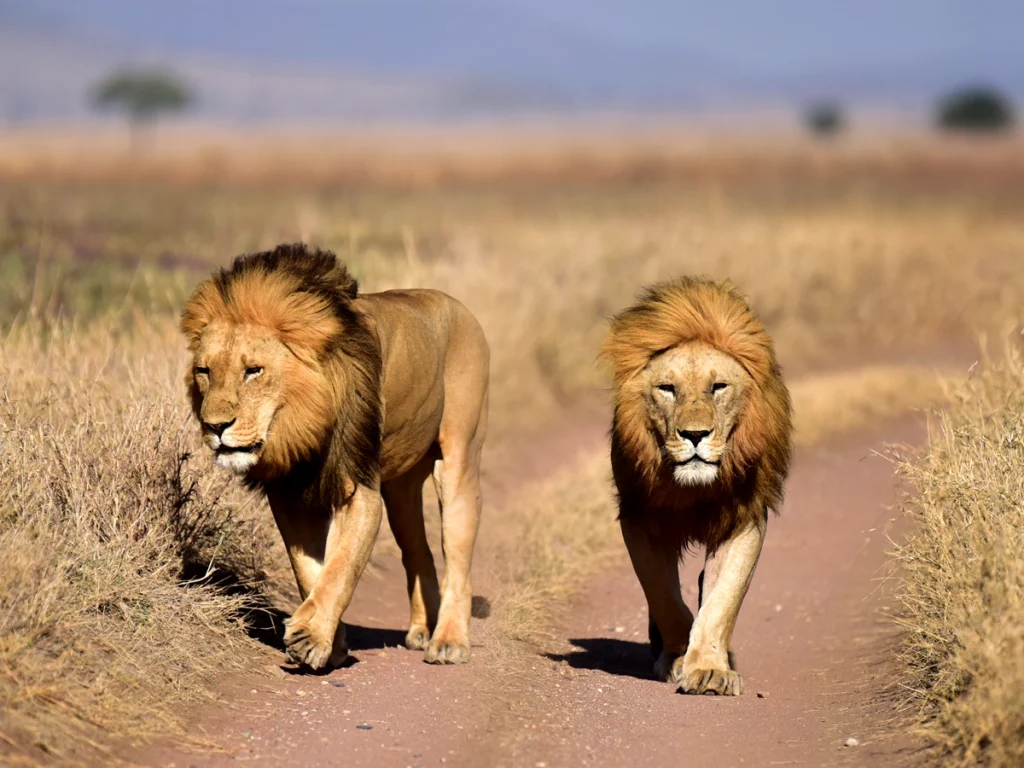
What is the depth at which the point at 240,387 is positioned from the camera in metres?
5.45

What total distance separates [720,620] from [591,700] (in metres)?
0.54

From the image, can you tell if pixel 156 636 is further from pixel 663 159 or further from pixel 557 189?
pixel 663 159

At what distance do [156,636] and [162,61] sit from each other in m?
143

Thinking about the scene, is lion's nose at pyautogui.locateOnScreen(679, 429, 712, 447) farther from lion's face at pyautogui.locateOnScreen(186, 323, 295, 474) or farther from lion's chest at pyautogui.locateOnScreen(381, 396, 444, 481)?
lion's face at pyautogui.locateOnScreen(186, 323, 295, 474)

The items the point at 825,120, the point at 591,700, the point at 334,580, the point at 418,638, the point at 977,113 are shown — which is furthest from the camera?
the point at 825,120

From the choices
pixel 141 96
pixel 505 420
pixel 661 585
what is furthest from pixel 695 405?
pixel 141 96

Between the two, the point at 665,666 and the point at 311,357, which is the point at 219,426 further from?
the point at 665,666

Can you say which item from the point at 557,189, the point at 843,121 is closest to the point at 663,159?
the point at 557,189

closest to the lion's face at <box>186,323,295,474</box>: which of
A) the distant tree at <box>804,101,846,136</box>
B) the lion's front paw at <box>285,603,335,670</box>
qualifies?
the lion's front paw at <box>285,603,335,670</box>

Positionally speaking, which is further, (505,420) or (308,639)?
(505,420)

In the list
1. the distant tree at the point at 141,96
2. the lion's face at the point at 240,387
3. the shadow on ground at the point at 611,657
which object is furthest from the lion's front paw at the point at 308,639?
the distant tree at the point at 141,96

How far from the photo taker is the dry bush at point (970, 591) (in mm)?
4672

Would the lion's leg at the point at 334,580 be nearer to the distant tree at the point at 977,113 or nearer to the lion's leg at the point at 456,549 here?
the lion's leg at the point at 456,549

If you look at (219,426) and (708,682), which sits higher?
(219,426)
